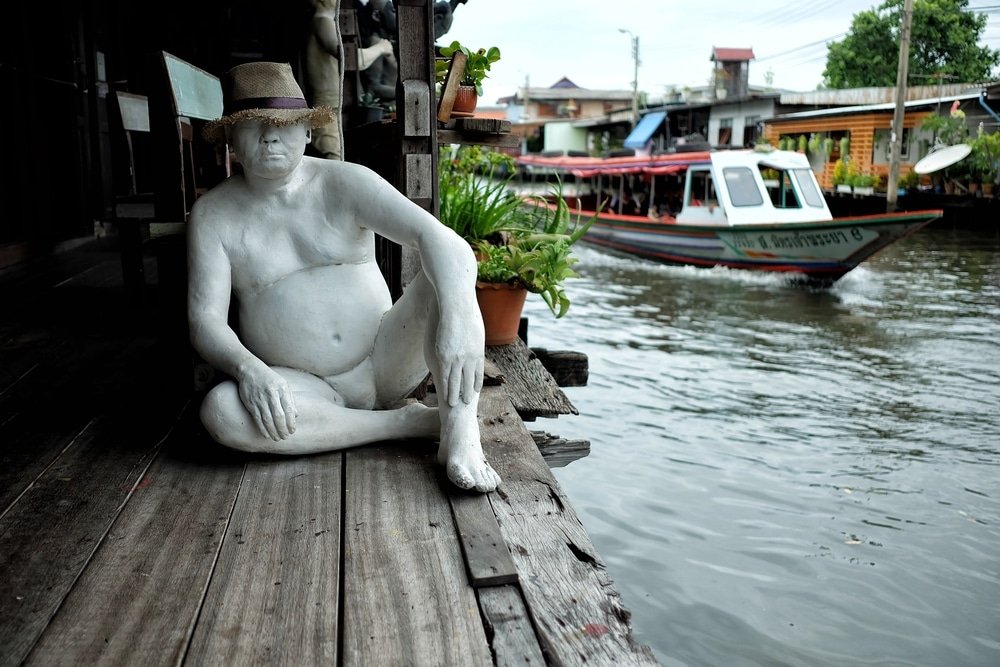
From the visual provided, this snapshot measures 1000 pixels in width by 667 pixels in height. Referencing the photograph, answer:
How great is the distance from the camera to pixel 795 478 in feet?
20.2

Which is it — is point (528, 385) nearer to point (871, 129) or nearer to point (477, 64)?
point (477, 64)

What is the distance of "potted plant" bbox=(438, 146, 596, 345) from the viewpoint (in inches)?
172

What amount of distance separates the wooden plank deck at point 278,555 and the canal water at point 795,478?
6.79ft

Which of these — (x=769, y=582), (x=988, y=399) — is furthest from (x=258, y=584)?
(x=988, y=399)

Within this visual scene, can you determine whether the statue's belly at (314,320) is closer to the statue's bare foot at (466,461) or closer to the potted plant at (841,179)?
the statue's bare foot at (466,461)

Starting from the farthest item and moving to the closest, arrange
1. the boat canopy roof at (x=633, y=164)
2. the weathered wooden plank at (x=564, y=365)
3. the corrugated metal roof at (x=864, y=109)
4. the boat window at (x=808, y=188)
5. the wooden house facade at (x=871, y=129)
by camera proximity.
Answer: the wooden house facade at (x=871, y=129) → the corrugated metal roof at (x=864, y=109) → the boat canopy roof at (x=633, y=164) → the boat window at (x=808, y=188) → the weathered wooden plank at (x=564, y=365)

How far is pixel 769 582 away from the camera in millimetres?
4719

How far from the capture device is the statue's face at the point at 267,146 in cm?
260

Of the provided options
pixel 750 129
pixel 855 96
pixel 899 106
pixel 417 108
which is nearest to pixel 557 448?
pixel 417 108

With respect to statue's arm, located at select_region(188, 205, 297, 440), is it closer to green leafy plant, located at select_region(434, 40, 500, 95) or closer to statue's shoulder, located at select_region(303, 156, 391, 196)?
statue's shoulder, located at select_region(303, 156, 391, 196)

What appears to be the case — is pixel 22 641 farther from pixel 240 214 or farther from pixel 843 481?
pixel 843 481

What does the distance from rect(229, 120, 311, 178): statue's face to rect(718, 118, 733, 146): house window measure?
90.3ft


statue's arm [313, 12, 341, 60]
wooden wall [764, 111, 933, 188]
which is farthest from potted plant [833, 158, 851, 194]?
statue's arm [313, 12, 341, 60]

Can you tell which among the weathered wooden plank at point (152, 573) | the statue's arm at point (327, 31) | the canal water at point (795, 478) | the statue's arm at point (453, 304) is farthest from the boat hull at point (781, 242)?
the weathered wooden plank at point (152, 573)
